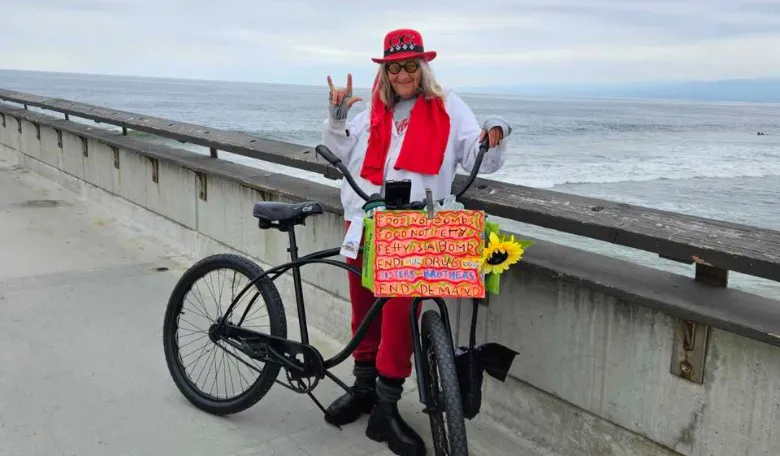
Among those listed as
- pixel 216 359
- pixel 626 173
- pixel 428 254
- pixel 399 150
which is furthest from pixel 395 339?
pixel 626 173

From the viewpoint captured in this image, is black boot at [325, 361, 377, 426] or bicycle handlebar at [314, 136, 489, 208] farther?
black boot at [325, 361, 377, 426]

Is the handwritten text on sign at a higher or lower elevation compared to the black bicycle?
higher

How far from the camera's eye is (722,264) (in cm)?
245

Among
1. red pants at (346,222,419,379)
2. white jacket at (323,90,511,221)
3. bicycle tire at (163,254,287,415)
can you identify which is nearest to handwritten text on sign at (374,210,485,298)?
red pants at (346,222,419,379)

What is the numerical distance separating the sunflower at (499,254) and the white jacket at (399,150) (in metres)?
0.53

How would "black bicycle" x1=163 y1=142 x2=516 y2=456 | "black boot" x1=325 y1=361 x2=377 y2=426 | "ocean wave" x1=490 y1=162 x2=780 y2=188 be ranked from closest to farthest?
"black bicycle" x1=163 y1=142 x2=516 y2=456 → "black boot" x1=325 y1=361 x2=377 y2=426 → "ocean wave" x1=490 y1=162 x2=780 y2=188

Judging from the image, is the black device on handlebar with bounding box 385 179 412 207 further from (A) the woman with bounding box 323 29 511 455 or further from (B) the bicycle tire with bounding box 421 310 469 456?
(B) the bicycle tire with bounding box 421 310 469 456

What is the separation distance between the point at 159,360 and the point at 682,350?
108 inches

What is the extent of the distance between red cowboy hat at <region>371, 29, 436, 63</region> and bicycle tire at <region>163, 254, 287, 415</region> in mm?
1142

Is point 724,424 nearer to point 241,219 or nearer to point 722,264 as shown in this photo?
point 722,264

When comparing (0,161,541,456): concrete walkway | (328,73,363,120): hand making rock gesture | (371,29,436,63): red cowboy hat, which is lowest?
(0,161,541,456): concrete walkway

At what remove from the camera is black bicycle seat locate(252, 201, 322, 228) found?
10.4 ft

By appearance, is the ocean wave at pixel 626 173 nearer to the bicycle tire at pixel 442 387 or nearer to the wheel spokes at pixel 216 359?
the wheel spokes at pixel 216 359

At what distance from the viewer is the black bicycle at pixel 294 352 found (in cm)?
267
